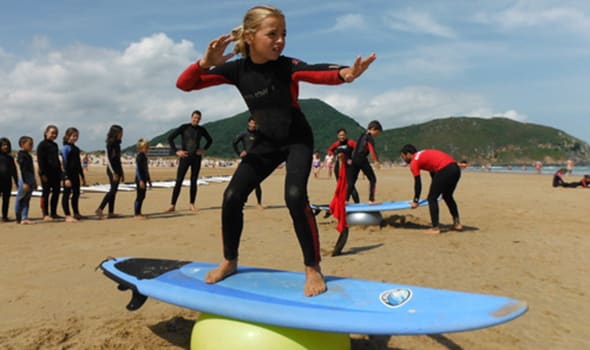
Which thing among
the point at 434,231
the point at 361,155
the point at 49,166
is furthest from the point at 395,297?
the point at 49,166

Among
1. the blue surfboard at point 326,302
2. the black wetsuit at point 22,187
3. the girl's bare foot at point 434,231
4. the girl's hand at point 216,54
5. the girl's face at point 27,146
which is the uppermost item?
the girl's hand at point 216,54

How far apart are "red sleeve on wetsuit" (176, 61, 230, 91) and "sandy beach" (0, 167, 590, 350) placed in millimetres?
2001

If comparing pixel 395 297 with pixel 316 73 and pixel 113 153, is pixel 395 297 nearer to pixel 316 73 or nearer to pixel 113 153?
pixel 316 73

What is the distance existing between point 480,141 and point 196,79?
185299mm

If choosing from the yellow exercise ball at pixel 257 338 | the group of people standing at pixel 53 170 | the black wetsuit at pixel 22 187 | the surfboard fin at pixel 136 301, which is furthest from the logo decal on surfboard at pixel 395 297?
the black wetsuit at pixel 22 187

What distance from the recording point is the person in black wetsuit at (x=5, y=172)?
30.1 feet

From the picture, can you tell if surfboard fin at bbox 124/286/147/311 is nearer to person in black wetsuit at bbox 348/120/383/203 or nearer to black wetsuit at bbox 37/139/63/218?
black wetsuit at bbox 37/139/63/218

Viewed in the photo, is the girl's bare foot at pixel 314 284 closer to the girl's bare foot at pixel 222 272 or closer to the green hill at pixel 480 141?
the girl's bare foot at pixel 222 272

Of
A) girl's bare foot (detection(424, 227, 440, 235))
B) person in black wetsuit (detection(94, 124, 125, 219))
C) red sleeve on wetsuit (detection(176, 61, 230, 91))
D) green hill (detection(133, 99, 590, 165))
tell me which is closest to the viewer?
red sleeve on wetsuit (detection(176, 61, 230, 91))

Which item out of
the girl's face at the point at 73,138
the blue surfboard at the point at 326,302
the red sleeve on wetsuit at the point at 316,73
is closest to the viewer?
the blue surfboard at the point at 326,302

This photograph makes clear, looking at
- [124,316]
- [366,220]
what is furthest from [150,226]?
[124,316]

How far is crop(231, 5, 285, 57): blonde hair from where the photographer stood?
303 cm

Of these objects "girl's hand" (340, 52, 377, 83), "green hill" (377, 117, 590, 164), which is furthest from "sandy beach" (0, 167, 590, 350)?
"green hill" (377, 117, 590, 164)

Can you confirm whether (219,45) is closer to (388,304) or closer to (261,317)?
(261,317)
